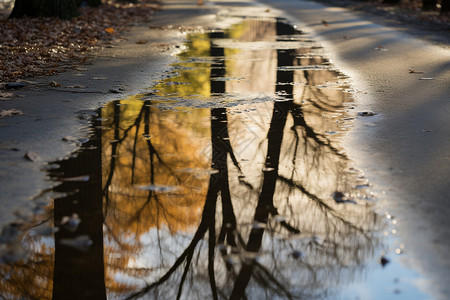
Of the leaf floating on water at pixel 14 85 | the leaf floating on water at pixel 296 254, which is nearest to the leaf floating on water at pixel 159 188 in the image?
the leaf floating on water at pixel 296 254

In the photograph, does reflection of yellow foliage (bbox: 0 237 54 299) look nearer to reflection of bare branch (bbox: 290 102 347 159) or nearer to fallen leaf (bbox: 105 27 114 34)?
reflection of bare branch (bbox: 290 102 347 159)

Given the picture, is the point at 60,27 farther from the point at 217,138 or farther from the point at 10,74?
the point at 217,138

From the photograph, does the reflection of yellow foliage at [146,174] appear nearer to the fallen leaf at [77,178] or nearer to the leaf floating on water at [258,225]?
the fallen leaf at [77,178]

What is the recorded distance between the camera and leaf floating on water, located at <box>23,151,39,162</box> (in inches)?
210

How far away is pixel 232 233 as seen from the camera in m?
3.88

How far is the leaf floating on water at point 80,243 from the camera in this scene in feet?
12.0

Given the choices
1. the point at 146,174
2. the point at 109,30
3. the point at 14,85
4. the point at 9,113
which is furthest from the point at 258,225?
the point at 109,30

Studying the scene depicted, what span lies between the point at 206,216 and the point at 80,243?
0.86m

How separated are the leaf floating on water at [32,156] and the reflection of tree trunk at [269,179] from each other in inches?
78.4

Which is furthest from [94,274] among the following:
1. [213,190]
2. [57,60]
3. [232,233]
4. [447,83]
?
[57,60]

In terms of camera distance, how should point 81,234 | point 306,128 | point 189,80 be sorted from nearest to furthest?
point 81,234 → point 306,128 → point 189,80

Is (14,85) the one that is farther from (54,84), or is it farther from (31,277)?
(31,277)

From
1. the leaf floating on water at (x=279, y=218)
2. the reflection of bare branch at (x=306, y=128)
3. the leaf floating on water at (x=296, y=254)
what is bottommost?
the leaf floating on water at (x=296, y=254)

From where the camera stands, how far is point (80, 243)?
3.72m
